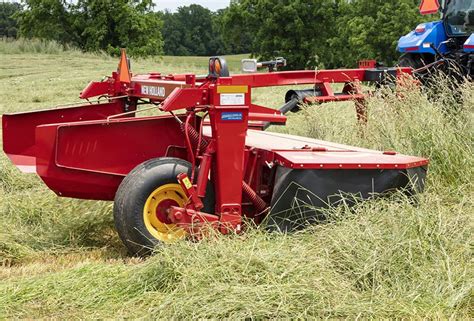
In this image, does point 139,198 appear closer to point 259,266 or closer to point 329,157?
point 259,266

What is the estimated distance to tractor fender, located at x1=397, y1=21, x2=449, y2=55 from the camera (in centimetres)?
844

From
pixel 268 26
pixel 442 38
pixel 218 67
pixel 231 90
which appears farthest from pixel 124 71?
pixel 268 26

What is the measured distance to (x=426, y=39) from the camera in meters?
8.48

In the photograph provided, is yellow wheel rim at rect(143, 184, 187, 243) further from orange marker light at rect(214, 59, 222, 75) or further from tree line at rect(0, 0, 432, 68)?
tree line at rect(0, 0, 432, 68)

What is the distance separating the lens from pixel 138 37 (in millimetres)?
43906

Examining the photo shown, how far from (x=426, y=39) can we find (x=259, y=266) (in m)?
6.13

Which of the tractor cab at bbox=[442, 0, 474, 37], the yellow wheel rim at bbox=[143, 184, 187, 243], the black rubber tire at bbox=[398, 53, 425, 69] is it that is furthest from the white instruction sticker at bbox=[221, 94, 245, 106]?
the tractor cab at bbox=[442, 0, 474, 37]

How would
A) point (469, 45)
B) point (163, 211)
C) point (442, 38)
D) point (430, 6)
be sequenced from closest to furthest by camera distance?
point (163, 211) < point (469, 45) < point (430, 6) < point (442, 38)

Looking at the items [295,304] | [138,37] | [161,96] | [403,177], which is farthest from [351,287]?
[138,37]

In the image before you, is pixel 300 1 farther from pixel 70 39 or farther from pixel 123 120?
pixel 123 120

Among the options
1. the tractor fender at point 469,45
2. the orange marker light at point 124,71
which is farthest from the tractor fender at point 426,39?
the orange marker light at point 124,71

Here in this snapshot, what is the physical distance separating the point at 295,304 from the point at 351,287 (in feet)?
1.19

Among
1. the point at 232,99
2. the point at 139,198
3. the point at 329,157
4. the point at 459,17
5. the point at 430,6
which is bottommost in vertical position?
the point at 139,198

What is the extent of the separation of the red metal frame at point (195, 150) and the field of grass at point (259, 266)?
0.33 m
